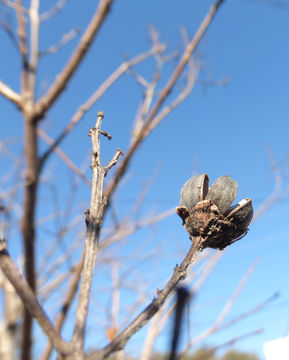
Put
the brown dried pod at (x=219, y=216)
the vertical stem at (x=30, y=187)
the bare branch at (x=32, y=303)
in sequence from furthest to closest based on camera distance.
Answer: the vertical stem at (x=30, y=187)
the brown dried pod at (x=219, y=216)
the bare branch at (x=32, y=303)

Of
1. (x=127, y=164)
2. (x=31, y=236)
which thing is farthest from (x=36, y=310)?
(x=127, y=164)

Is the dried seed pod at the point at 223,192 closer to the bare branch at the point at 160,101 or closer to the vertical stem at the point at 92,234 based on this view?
the vertical stem at the point at 92,234

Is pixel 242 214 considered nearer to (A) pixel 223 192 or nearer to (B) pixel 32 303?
(A) pixel 223 192

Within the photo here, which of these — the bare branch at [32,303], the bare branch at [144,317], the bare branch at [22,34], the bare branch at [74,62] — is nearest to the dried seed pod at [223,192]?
the bare branch at [144,317]

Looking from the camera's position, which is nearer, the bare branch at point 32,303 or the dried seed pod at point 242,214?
the bare branch at point 32,303

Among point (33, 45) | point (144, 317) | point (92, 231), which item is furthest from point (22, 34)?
point (144, 317)

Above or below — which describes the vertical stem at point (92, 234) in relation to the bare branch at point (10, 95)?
below

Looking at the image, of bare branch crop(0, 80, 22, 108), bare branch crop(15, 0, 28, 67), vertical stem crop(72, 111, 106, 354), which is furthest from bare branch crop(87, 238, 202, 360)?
bare branch crop(15, 0, 28, 67)

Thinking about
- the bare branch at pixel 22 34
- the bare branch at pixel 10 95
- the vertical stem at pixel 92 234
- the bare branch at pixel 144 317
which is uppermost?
the bare branch at pixel 22 34

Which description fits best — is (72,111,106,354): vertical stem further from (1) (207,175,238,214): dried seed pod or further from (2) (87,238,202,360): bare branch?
(1) (207,175,238,214): dried seed pod
